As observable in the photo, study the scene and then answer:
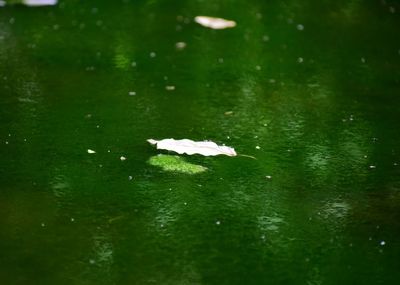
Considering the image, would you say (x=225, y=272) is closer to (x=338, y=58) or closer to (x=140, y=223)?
(x=140, y=223)

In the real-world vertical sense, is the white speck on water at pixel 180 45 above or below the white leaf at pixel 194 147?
below

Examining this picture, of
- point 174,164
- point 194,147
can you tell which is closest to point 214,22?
point 194,147

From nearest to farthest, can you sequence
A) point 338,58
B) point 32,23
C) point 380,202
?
point 380,202 < point 338,58 < point 32,23

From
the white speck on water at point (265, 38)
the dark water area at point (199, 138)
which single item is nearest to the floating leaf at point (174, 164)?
the dark water area at point (199, 138)

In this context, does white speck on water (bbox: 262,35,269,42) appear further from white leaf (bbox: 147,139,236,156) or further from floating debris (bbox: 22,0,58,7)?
white leaf (bbox: 147,139,236,156)

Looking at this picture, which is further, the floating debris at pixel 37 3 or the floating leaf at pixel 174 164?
the floating debris at pixel 37 3

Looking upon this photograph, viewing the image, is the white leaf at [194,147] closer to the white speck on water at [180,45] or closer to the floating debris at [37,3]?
the white speck on water at [180,45]

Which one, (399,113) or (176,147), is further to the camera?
(399,113)

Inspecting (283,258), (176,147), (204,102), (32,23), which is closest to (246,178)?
(176,147)
